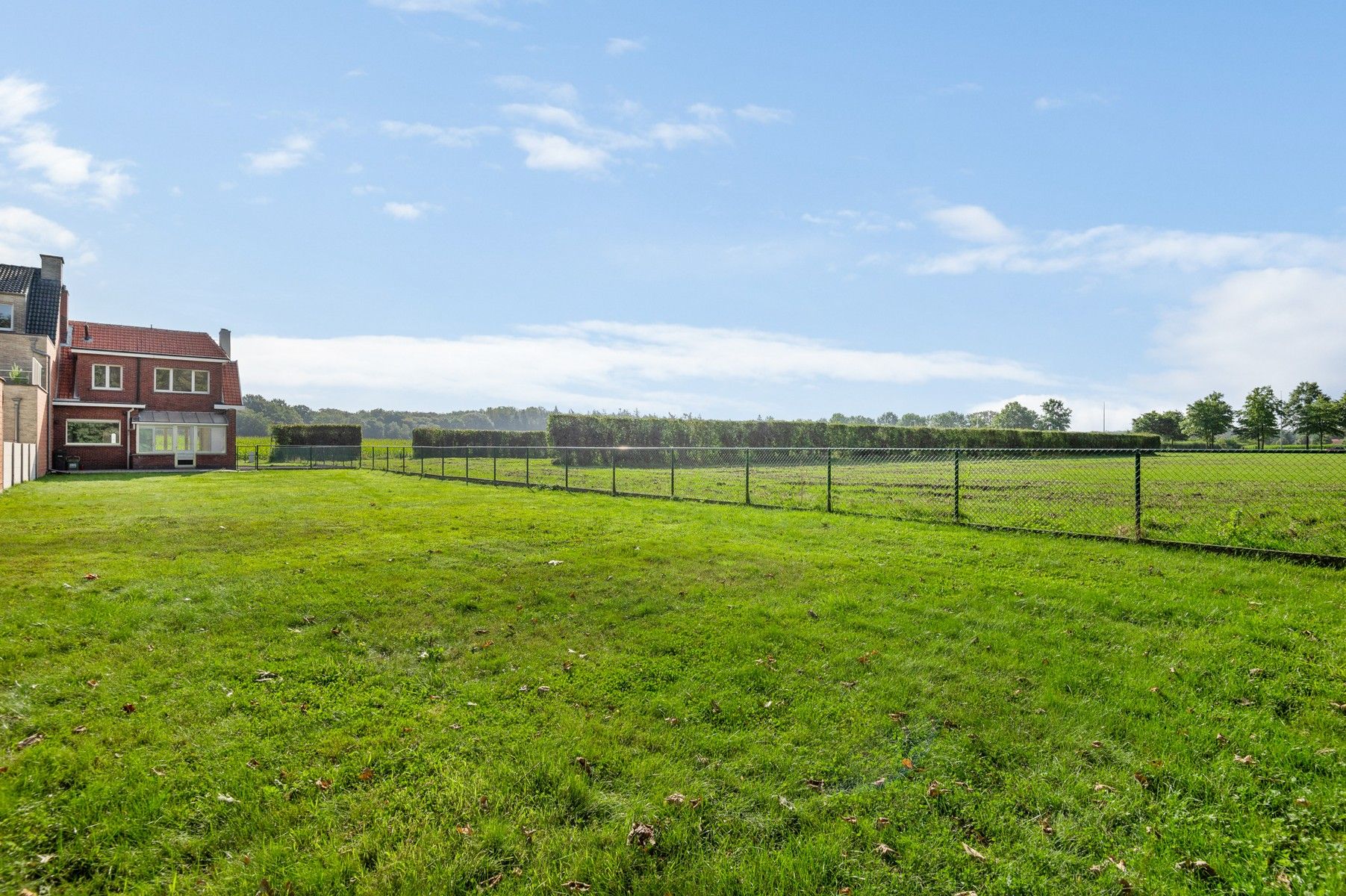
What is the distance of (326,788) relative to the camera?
3420mm

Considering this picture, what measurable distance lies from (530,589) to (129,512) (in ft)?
36.3

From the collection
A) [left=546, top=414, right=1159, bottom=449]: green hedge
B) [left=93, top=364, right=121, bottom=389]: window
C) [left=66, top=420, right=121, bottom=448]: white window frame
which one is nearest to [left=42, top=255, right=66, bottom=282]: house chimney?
[left=93, top=364, right=121, bottom=389]: window

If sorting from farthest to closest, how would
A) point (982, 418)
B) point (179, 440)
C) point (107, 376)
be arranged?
point (982, 418), point (179, 440), point (107, 376)

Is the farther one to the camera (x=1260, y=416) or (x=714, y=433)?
(x=1260, y=416)

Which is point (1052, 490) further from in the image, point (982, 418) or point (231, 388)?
point (982, 418)

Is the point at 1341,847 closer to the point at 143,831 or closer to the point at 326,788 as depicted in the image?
the point at 326,788

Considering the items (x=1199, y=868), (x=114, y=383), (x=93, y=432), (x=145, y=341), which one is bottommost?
(x=1199, y=868)

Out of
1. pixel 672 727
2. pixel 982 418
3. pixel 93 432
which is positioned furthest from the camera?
pixel 982 418

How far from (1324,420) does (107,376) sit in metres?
92.4

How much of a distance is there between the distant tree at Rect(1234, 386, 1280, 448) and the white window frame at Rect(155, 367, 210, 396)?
89895 mm

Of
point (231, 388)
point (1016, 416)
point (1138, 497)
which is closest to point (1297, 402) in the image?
point (1016, 416)

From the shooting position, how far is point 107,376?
105 ft

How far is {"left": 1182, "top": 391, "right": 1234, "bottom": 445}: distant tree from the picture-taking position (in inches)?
2808

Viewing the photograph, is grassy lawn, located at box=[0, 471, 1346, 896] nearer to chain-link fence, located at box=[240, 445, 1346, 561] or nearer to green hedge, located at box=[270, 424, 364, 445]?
chain-link fence, located at box=[240, 445, 1346, 561]
